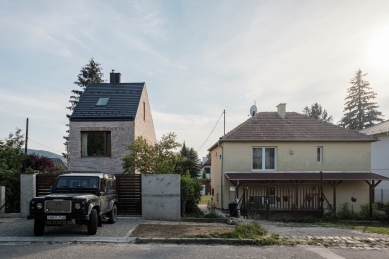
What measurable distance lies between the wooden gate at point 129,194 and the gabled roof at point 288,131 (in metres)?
7.07

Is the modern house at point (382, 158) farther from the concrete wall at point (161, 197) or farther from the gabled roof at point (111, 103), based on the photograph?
the gabled roof at point (111, 103)

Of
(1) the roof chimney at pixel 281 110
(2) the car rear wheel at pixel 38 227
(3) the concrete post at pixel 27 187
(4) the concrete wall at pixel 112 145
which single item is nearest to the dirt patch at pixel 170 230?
(2) the car rear wheel at pixel 38 227

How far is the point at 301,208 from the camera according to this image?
1672cm

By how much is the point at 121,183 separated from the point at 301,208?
9.11m

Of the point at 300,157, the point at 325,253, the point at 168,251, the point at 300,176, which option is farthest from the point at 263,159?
the point at 168,251

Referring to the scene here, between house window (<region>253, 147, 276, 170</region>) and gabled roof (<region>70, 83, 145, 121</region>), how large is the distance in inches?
309

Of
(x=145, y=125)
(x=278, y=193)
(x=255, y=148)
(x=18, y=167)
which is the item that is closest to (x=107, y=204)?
(x=18, y=167)

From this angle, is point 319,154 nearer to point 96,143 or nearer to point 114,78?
point 96,143

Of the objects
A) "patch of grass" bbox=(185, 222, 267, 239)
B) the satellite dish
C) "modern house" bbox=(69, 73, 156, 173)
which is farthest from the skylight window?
"patch of grass" bbox=(185, 222, 267, 239)

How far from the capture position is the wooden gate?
1410cm

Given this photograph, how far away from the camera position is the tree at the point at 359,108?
4984 cm

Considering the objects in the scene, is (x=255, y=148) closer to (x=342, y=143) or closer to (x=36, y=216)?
(x=342, y=143)

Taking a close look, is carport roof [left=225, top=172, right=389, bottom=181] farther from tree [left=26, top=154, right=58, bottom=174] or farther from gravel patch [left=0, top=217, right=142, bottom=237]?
tree [left=26, top=154, right=58, bottom=174]

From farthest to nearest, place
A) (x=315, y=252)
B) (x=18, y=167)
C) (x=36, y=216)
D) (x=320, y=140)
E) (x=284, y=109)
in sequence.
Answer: (x=284, y=109), (x=320, y=140), (x=18, y=167), (x=36, y=216), (x=315, y=252)
